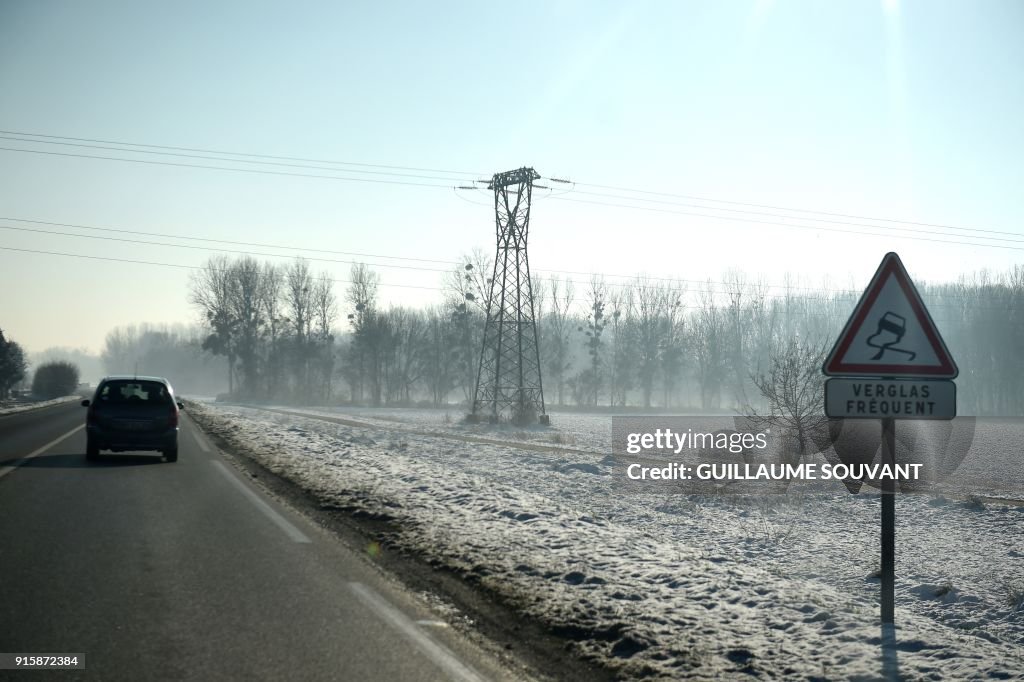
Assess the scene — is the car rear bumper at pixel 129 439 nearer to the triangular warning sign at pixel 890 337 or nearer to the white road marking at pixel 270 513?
the white road marking at pixel 270 513

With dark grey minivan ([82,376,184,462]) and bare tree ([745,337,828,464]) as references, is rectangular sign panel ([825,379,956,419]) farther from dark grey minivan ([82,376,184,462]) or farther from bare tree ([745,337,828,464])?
dark grey minivan ([82,376,184,462])

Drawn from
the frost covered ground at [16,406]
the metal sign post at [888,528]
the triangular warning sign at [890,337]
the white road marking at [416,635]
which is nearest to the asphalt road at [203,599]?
the white road marking at [416,635]

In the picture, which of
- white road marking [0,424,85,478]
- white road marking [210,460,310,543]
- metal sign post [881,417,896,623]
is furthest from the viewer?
white road marking [0,424,85,478]

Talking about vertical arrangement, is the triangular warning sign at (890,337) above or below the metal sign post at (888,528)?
above

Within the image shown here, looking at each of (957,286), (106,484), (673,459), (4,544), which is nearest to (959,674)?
(4,544)

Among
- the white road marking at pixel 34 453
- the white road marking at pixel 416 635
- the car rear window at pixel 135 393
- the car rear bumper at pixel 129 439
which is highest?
the car rear window at pixel 135 393

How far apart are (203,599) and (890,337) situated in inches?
225

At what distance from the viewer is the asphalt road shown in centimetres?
540

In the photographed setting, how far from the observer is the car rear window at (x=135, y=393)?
1922 cm

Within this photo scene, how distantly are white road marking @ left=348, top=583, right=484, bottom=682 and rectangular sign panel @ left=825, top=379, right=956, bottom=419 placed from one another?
10.3 ft

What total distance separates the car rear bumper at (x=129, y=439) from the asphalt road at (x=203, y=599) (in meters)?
6.11

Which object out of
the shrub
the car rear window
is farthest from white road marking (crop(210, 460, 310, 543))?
the shrub

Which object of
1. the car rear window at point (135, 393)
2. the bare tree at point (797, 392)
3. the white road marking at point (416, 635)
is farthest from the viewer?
the car rear window at point (135, 393)

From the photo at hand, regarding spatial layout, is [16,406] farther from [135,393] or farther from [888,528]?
[888,528]
